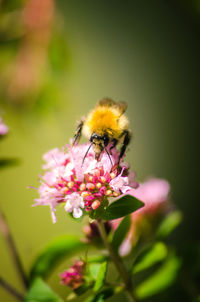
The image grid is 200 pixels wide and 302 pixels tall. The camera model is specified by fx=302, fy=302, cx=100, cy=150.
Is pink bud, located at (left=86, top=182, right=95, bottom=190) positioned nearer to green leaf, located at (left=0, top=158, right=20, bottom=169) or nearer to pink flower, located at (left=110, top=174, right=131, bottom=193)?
pink flower, located at (left=110, top=174, right=131, bottom=193)

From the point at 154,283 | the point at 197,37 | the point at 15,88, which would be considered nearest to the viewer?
the point at 154,283

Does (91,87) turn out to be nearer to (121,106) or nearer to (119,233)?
(121,106)

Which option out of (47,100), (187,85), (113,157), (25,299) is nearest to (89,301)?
(25,299)

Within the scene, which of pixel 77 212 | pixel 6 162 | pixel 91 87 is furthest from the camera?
pixel 91 87

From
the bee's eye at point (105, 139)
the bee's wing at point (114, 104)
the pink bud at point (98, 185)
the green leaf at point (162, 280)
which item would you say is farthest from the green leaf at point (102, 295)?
the bee's wing at point (114, 104)

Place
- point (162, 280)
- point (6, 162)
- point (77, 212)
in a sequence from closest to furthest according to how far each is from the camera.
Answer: point (77, 212) < point (162, 280) < point (6, 162)

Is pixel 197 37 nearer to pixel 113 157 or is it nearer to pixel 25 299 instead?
pixel 113 157

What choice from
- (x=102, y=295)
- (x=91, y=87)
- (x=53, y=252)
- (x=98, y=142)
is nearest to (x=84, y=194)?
(x=98, y=142)
